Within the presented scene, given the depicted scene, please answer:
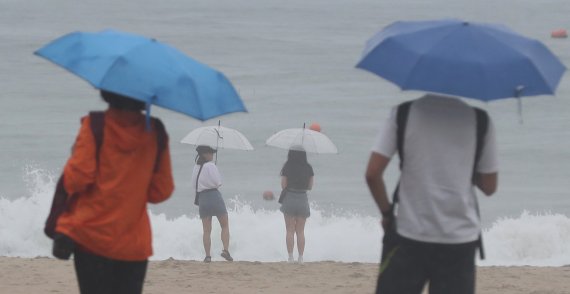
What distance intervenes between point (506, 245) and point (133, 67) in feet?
45.0

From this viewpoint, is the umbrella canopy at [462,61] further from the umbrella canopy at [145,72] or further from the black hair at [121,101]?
the black hair at [121,101]

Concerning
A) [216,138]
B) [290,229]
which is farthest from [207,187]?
[290,229]

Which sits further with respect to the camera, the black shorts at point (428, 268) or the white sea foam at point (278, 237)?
the white sea foam at point (278, 237)

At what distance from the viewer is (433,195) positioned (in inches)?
194

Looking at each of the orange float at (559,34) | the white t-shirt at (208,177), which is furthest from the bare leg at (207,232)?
the orange float at (559,34)

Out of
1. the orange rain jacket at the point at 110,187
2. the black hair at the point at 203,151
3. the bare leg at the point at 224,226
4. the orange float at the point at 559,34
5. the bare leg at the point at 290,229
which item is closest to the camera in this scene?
the orange rain jacket at the point at 110,187

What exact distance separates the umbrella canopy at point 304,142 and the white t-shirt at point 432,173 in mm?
8882

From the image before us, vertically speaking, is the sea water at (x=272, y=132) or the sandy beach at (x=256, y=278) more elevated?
the sandy beach at (x=256, y=278)

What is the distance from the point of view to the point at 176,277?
975 centimetres

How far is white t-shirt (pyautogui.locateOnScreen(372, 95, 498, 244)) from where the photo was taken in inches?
194

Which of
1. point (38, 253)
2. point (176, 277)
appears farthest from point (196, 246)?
point (176, 277)

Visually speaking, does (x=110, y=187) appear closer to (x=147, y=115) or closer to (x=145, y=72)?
(x=147, y=115)

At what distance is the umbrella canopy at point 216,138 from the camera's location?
13750 millimetres

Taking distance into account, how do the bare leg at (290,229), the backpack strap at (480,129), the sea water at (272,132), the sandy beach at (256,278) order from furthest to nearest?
the sea water at (272,132)
the bare leg at (290,229)
the sandy beach at (256,278)
the backpack strap at (480,129)
